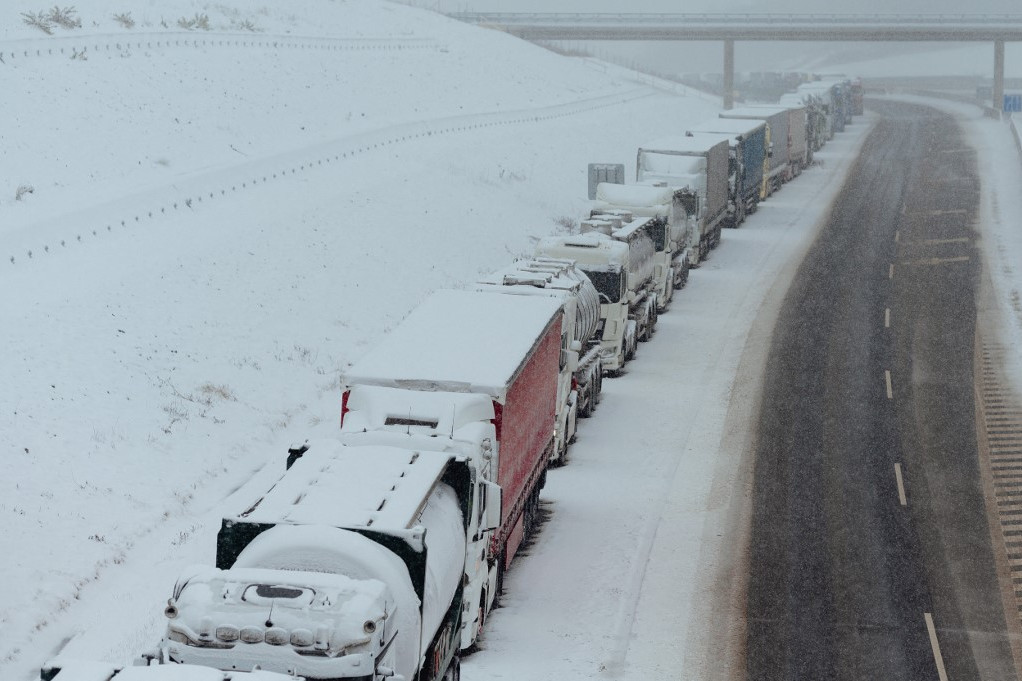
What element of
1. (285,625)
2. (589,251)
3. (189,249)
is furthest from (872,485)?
(189,249)

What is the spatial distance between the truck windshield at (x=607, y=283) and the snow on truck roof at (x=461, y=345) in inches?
325

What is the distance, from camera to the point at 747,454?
28.5 m

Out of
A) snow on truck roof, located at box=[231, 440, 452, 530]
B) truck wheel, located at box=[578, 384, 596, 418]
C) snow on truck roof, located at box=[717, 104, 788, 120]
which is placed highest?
snow on truck roof, located at box=[717, 104, 788, 120]

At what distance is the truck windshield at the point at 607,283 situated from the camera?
109 feet

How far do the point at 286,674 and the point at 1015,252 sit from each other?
146ft

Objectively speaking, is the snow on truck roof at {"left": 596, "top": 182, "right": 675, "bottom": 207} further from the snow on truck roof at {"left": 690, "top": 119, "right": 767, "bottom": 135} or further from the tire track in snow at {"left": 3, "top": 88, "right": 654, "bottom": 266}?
the snow on truck roof at {"left": 690, "top": 119, "right": 767, "bottom": 135}

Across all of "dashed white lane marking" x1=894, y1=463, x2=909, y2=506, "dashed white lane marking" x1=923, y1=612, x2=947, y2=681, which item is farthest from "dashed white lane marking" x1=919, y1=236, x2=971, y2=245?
"dashed white lane marking" x1=923, y1=612, x2=947, y2=681

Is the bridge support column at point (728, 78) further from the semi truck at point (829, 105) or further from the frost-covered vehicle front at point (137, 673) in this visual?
the frost-covered vehicle front at point (137, 673)

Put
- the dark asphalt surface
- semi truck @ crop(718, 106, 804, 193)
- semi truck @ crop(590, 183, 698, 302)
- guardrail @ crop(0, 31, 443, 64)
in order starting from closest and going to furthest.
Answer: the dark asphalt surface
semi truck @ crop(590, 183, 698, 302)
guardrail @ crop(0, 31, 443, 64)
semi truck @ crop(718, 106, 804, 193)

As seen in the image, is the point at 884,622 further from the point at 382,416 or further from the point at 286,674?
the point at 286,674

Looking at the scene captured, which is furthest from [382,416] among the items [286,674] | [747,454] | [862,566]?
[747,454]

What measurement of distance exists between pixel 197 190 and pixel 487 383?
26589 mm

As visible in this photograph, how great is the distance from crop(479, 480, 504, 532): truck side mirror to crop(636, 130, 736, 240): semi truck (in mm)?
28981

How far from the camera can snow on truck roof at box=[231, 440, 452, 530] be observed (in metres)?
14.7
